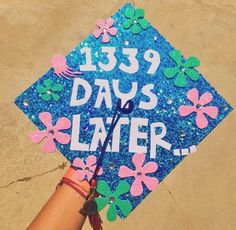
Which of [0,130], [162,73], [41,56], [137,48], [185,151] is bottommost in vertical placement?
[185,151]

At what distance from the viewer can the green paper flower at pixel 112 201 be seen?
2045mm

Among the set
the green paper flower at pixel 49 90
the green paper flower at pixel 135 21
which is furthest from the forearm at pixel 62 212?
the green paper flower at pixel 135 21

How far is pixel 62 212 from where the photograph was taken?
192 centimetres

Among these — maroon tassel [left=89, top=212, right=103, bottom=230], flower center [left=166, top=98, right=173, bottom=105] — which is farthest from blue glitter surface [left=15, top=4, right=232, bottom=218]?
maroon tassel [left=89, top=212, right=103, bottom=230]

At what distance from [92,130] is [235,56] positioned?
0.91 metres

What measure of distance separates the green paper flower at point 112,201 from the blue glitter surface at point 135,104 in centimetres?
3

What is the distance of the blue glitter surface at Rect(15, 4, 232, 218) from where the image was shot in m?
2.12

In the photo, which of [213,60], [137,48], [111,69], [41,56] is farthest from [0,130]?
[213,60]

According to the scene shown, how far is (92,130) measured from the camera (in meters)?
2.16

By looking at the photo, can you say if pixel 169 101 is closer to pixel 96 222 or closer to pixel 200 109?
pixel 200 109

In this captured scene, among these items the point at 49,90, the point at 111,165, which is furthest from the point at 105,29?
the point at 111,165

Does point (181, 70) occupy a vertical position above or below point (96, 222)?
above

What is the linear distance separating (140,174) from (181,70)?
2.03 feet

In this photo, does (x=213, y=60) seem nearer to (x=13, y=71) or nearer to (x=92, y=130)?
(x=92, y=130)
